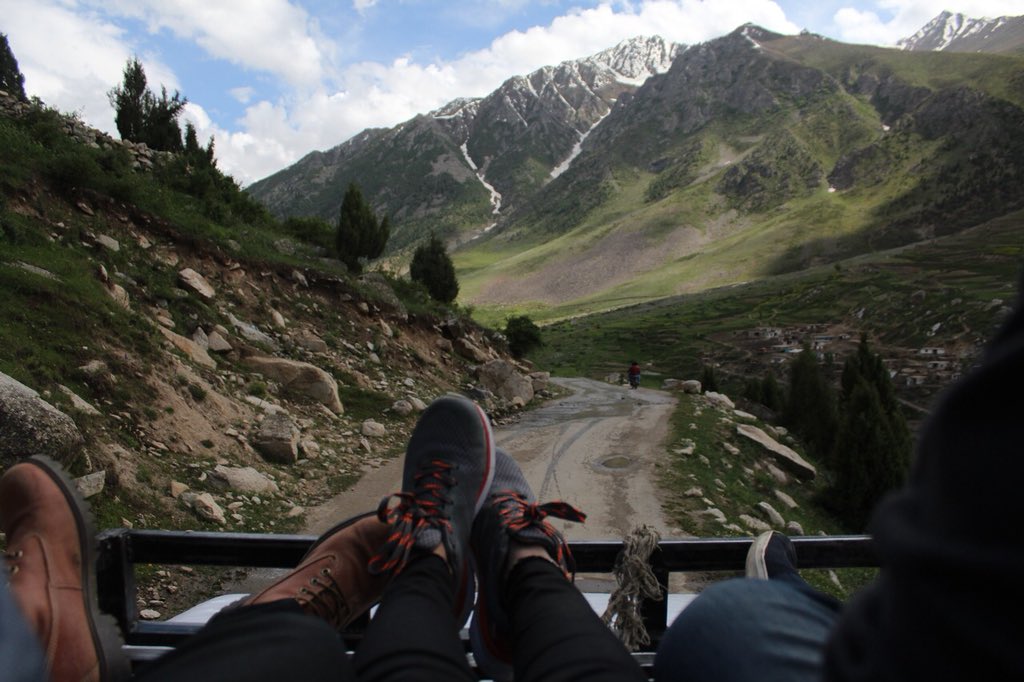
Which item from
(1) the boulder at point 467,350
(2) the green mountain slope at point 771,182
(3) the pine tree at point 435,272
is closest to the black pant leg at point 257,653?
(1) the boulder at point 467,350

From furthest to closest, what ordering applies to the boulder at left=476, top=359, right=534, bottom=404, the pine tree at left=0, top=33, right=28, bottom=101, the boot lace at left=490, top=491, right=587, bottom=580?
the pine tree at left=0, top=33, right=28, bottom=101 → the boulder at left=476, top=359, right=534, bottom=404 → the boot lace at left=490, top=491, right=587, bottom=580

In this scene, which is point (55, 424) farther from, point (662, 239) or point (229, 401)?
point (662, 239)

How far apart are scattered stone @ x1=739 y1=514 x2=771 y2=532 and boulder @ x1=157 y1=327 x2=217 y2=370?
777cm

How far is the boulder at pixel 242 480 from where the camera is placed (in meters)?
5.88

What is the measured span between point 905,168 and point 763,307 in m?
66.7

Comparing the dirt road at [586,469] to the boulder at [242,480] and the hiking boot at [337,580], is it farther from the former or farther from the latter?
the hiking boot at [337,580]

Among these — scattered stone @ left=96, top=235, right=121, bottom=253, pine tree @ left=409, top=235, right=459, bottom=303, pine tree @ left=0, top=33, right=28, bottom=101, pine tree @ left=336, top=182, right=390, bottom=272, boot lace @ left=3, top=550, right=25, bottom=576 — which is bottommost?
boot lace @ left=3, top=550, right=25, bottom=576

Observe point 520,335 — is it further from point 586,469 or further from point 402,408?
point 586,469

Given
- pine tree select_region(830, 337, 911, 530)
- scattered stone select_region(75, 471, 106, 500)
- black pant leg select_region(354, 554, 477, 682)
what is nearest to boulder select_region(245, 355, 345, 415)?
scattered stone select_region(75, 471, 106, 500)

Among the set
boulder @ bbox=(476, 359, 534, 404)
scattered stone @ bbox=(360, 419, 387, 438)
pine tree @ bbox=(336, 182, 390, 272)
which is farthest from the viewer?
pine tree @ bbox=(336, 182, 390, 272)

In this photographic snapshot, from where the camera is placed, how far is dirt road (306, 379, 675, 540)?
22.2ft

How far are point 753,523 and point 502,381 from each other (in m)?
9.73

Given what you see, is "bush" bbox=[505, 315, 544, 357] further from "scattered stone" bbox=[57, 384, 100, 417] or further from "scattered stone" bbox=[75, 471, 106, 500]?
"scattered stone" bbox=[75, 471, 106, 500]

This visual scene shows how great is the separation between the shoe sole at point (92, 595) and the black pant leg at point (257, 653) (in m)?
0.49
